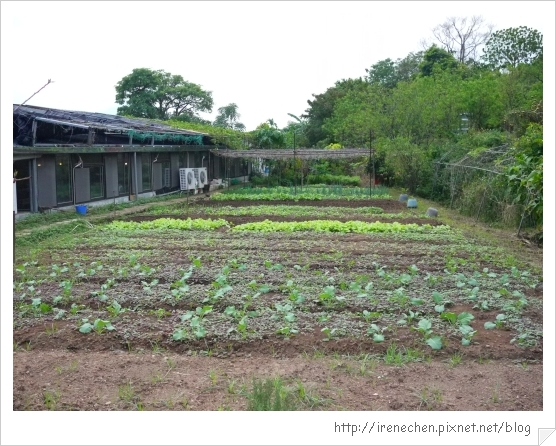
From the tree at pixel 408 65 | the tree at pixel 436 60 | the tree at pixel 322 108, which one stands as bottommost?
the tree at pixel 322 108

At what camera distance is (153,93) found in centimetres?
4381

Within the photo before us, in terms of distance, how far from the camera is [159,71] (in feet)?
142

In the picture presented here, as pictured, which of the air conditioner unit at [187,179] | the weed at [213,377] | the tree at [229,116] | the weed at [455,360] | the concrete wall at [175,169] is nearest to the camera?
the weed at [213,377]

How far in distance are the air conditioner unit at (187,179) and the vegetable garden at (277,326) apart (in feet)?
49.1

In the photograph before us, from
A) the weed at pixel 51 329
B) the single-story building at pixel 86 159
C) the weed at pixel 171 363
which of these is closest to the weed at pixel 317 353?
the weed at pixel 171 363

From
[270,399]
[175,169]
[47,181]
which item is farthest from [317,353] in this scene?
[175,169]

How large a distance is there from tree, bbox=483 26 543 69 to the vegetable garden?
23.4 meters

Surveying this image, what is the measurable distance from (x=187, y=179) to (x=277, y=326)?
21680 millimetres

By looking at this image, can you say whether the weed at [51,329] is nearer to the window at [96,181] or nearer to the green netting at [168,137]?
the window at [96,181]

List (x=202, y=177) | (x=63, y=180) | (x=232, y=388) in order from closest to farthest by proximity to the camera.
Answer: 1. (x=232, y=388)
2. (x=63, y=180)
3. (x=202, y=177)

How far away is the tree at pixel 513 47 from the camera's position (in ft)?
105

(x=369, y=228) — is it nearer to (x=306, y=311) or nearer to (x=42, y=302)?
(x=306, y=311)

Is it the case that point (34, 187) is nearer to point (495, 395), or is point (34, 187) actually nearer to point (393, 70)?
point (495, 395)

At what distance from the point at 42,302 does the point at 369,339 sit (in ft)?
15.1
